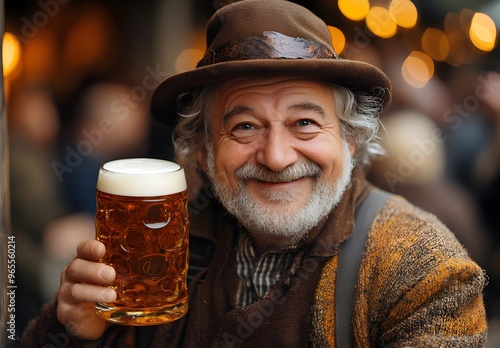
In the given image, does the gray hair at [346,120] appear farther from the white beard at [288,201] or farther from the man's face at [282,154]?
the white beard at [288,201]

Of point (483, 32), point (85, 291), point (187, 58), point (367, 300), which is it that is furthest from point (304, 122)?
Answer: point (187, 58)

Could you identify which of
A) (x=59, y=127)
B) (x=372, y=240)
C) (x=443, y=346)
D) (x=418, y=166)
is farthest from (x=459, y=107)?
(x=59, y=127)

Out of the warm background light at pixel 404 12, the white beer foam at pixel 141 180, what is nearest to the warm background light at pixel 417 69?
the warm background light at pixel 404 12

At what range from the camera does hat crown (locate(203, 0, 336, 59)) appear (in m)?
1.95

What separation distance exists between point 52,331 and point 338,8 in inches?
104

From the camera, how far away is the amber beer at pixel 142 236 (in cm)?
175

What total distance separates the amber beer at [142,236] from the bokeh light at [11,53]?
1959 mm

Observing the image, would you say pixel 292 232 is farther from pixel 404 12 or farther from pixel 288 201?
pixel 404 12

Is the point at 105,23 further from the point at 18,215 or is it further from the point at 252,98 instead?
the point at 252,98

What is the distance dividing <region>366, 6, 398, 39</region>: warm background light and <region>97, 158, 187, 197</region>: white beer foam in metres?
2.35

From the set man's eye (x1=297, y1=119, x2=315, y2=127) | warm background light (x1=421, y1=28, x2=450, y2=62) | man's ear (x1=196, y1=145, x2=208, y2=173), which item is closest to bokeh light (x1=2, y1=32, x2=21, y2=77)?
man's ear (x1=196, y1=145, x2=208, y2=173)

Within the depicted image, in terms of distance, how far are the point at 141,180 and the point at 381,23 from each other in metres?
2.58

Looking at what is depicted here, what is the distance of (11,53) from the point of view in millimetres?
3463

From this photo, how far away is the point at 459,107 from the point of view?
3559 millimetres
